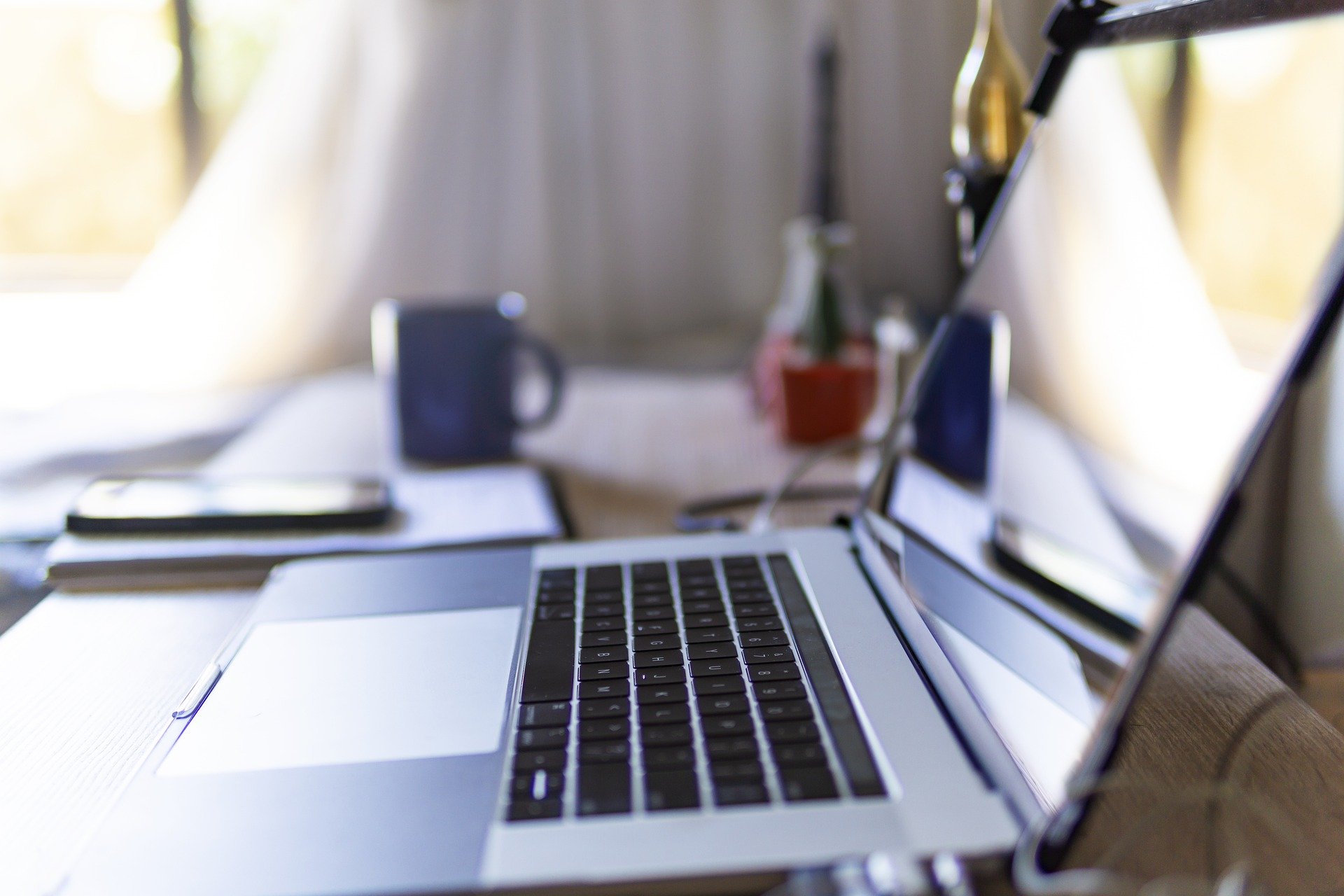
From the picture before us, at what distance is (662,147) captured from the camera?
1.51 m

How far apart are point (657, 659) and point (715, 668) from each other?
29 millimetres

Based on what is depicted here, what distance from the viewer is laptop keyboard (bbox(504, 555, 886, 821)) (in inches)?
14.1

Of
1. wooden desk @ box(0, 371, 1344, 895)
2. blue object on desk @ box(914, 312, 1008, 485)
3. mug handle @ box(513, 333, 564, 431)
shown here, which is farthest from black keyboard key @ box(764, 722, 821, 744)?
mug handle @ box(513, 333, 564, 431)

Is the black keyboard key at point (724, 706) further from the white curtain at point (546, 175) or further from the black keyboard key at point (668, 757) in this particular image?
the white curtain at point (546, 175)

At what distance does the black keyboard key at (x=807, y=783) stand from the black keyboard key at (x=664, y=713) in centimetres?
6

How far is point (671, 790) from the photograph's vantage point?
36 centimetres

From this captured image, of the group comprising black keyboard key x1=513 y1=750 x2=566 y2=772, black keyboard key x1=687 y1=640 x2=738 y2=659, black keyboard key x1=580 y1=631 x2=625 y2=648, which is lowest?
black keyboard key x1=580 y1=631 x2=625 y2=648

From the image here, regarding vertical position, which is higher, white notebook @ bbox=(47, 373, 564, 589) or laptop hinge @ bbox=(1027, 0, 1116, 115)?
laptop hinge @ bbox=(1027, 0, 1116, 115)

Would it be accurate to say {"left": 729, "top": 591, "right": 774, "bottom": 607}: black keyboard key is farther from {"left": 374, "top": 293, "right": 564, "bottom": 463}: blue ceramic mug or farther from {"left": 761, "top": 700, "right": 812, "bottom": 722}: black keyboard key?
{"left": 374, "top": 293, "right": 564, "bottom": 463}: blue ceramic mug

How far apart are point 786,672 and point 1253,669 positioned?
240mm

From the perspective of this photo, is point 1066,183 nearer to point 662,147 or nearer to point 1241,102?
point 1241,102

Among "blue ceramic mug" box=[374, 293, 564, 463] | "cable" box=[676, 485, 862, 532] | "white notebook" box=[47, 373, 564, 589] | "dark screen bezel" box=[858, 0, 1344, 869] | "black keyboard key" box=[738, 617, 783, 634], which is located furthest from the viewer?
"blue ceramic mug" box=[374, 293, 564, 463]

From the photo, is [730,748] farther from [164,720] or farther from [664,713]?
[164,720]

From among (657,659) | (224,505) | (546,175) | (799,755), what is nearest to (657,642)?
(657,659)
